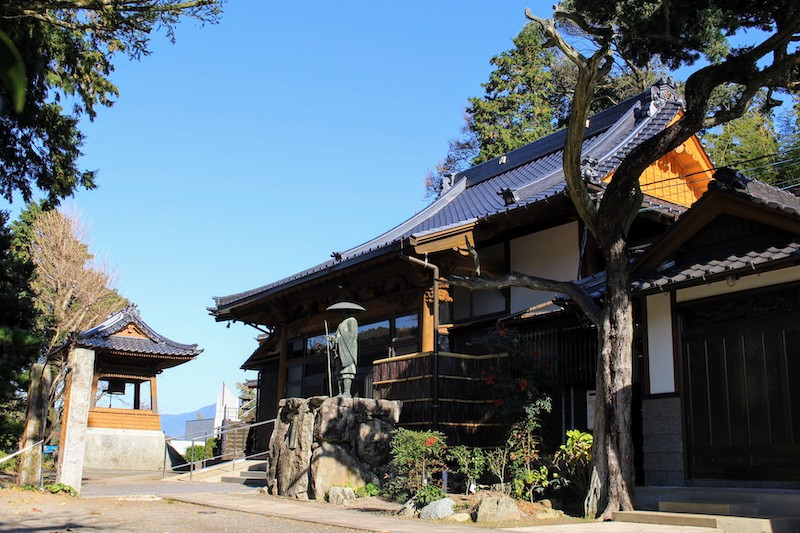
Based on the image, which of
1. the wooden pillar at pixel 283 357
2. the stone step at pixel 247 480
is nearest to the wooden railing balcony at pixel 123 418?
the wooden pillar at pixel 283 357

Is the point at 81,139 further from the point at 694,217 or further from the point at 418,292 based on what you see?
the point at 694,217

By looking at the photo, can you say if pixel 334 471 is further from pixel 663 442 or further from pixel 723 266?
pixel 723 266

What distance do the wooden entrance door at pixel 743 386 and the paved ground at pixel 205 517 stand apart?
179cm

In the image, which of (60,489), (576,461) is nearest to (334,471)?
(576,461)

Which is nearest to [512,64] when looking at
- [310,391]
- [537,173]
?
[537,173]

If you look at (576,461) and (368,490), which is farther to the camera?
(368,490)

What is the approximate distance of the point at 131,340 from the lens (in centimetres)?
2752

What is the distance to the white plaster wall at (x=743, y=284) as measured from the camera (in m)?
8.82

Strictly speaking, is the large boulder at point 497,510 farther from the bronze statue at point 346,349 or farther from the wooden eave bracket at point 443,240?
the wooden eave bracket at point 443,240

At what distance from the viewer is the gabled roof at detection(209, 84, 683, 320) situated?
14.6 meters

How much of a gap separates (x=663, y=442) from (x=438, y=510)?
10.2 feet

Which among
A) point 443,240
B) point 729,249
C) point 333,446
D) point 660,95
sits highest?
point 660,95

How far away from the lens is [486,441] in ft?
42.7

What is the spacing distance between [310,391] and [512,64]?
17.7 m
